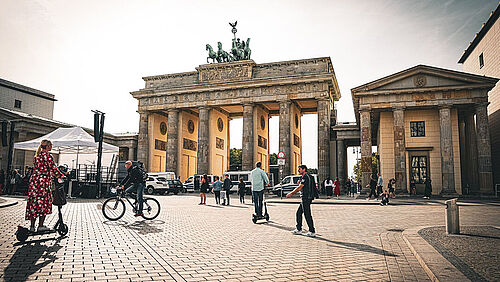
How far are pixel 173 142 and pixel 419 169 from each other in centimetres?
2928

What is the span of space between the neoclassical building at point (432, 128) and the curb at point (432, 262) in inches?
899

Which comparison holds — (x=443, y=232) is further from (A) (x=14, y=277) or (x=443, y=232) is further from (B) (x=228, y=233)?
(A) (x=14, y=277)

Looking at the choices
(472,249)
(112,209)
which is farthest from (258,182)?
(472,249)

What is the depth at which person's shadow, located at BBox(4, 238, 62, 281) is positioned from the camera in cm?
488

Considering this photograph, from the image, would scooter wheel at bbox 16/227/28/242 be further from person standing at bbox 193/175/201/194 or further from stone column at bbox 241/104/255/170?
stone column at bbox 241/104/255/170

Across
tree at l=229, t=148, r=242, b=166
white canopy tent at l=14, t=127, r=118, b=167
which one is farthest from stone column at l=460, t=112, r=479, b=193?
tree at l=229, t=148, r=242, b=166

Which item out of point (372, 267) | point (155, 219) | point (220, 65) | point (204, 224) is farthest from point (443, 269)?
point (220, 65)

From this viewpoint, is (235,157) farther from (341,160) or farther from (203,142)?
(341,160)

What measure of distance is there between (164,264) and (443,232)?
6.60 metres

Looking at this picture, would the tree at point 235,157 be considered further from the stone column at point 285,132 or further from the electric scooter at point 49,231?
the electric scooter at point 49,231

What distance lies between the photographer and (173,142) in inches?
1834

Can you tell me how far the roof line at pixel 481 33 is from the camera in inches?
1220

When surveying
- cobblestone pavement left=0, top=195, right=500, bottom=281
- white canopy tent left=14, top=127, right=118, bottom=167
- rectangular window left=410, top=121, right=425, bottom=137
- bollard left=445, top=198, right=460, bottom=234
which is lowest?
cobblestone pavement left=0, top=195, right=500, bottom=281

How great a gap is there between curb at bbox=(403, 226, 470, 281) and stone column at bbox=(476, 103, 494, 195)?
77.6 feet
